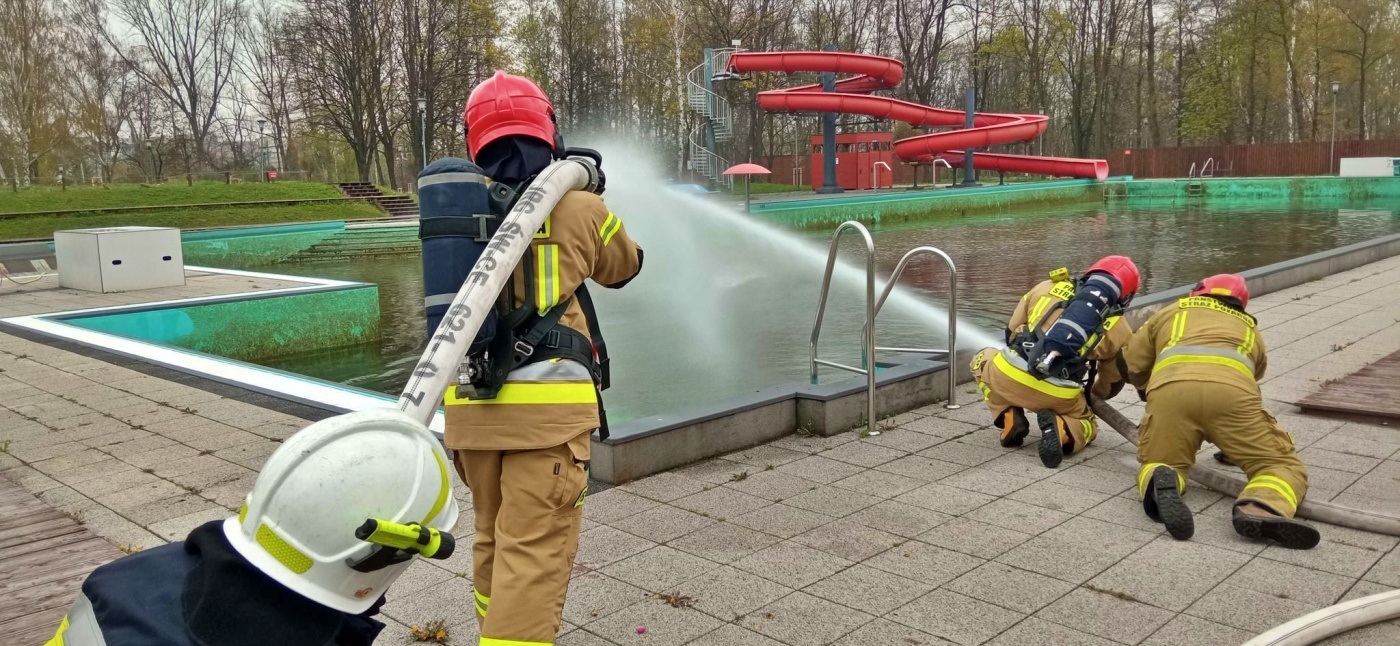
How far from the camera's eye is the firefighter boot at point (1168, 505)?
4.42m

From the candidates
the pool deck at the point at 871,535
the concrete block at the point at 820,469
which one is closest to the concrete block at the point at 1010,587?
the pool deck at the point at 871,535

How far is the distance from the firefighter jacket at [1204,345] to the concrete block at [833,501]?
5.01ft

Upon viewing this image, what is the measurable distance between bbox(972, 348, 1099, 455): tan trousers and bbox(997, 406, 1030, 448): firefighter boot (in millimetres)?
30

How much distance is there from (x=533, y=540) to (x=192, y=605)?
139 cm

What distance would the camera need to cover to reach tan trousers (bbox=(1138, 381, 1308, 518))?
457cm

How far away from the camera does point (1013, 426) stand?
588 centimetres

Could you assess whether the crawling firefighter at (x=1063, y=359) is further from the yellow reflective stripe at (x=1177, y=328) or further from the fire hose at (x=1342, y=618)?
the fire hose at (x=1342, y=618)

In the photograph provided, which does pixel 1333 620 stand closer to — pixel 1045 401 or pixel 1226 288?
pixel 1226 288

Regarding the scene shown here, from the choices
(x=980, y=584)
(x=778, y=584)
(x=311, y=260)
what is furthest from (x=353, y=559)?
(x=311, y=260)

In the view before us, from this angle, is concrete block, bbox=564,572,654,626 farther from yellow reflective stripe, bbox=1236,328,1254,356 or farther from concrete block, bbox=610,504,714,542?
yellow reflective stripe, bbox=1236,328,1254,356

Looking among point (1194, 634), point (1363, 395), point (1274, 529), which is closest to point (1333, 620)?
point (1194, 634)

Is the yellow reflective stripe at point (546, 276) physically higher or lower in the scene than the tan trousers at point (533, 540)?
higher

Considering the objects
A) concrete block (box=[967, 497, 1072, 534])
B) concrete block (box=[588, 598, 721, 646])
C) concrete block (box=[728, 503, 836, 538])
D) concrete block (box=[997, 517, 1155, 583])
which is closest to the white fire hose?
concrete block (box=[588, 598, 721, 646])

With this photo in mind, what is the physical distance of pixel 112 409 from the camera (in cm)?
742
